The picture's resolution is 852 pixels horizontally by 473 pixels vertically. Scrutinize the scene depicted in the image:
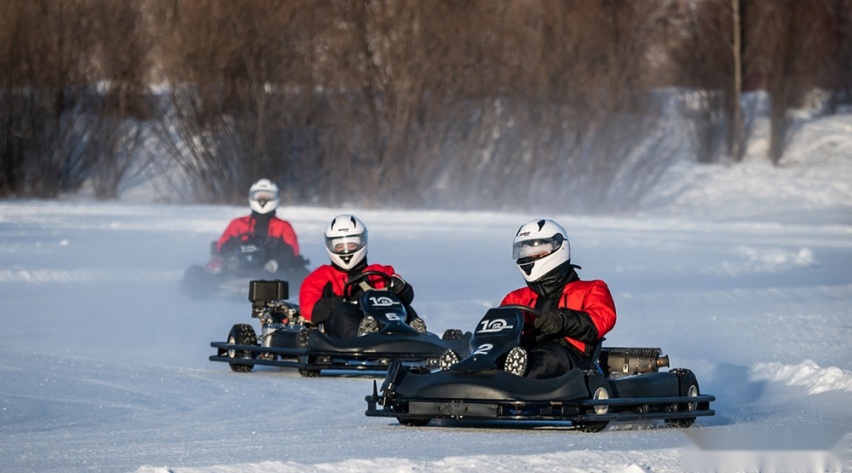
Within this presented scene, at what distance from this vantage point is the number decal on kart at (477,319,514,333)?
7.79 metres

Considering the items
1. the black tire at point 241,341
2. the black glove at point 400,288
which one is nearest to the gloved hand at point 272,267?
the black tire at point 241,341

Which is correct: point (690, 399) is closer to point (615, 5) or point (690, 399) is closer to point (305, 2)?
point (305, 2)

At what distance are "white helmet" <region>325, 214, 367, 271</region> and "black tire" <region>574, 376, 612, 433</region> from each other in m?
4.16

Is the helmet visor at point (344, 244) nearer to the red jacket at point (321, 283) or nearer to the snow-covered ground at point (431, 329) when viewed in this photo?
the red jacket at point (321, 283)

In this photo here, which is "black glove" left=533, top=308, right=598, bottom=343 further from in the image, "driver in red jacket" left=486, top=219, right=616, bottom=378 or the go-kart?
the go-kart

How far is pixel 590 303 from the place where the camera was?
27.6 ft

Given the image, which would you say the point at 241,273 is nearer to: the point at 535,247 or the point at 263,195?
the point at 263,195

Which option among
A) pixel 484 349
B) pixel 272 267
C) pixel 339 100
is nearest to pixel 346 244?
pixel 484 349

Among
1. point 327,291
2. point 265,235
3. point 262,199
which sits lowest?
point 327,291

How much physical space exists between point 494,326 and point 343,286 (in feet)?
12.8

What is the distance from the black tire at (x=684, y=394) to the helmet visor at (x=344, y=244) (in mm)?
3961

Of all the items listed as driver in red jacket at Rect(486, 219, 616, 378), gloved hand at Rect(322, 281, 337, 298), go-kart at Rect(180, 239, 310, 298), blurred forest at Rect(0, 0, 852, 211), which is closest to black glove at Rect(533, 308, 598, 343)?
driver in red jacket at Rect(486, 219, 616, 378)

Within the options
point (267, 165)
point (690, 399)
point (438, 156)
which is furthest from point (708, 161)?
point (690, 399)

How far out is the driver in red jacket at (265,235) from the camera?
664 inches
